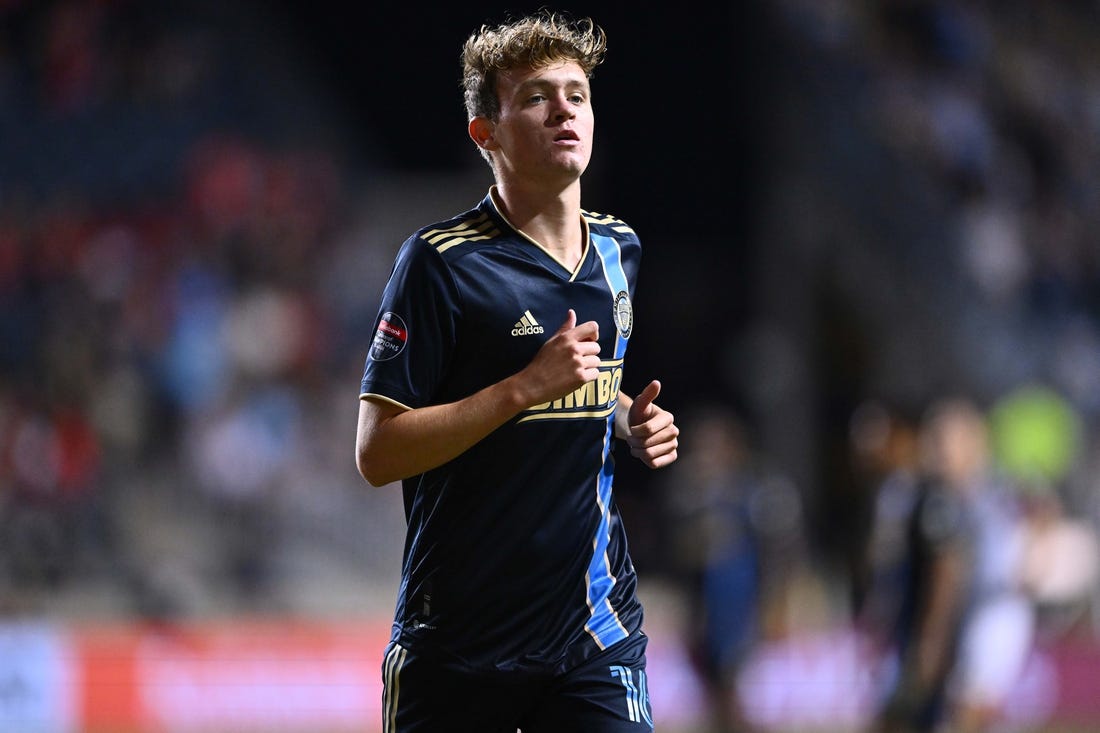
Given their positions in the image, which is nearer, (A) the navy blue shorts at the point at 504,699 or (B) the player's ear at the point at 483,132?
(A) the navy blue shorts at the point at 504,699

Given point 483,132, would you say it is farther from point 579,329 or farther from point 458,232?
point 579,329

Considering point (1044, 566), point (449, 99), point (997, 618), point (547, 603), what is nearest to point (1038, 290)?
point (1044, 566)

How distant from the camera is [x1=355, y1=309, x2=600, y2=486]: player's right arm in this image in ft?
11.6

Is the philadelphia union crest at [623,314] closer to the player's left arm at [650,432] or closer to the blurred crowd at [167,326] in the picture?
the player's left arm at [650,432]

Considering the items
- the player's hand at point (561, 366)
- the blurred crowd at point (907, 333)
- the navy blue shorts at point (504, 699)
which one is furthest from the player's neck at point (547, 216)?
the blurred crowd at point (907, 333)

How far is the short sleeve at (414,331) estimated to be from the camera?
369 centimetres

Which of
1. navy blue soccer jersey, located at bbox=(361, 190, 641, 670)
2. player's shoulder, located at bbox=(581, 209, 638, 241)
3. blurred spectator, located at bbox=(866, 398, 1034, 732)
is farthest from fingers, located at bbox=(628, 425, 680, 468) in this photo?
blurred spectator, located at bbox=(866, 398, 1034, 732)

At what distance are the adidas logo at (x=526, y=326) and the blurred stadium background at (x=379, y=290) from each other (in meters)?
5.17

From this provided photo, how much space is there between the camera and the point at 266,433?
13.3 metres

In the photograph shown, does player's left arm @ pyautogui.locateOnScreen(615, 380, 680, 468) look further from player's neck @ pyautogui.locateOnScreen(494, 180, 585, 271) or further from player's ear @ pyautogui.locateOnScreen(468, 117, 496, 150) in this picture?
player's ear @ pyautogui.locateOnScreen(468, 117, 496, 150)

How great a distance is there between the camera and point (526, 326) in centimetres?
382

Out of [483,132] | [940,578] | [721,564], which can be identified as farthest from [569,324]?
[721,564]

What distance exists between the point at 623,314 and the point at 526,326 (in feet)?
1.17

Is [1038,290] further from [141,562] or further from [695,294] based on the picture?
[141,562]
